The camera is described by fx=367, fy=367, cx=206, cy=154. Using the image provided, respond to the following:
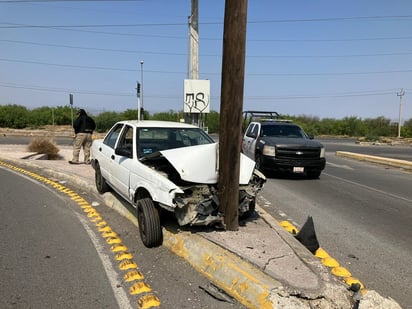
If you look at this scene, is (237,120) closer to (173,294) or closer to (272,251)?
(272,251)

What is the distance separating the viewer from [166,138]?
21.0 ft

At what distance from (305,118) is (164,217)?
61.9m

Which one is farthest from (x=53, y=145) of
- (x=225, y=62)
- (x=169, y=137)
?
(x=225, y=62)

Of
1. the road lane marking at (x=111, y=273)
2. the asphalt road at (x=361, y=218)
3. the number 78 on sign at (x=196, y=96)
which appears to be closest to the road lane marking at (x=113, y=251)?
the road lane marking at (x=111, y=273)

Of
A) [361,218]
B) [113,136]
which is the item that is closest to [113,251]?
[113,136]

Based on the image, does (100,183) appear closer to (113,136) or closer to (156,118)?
(113,136)

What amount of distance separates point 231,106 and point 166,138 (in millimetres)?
1907

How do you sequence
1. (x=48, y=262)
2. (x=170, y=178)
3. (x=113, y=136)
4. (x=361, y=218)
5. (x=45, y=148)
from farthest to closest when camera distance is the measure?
(x=45, y=148), (x=113, y=136), (x=361, y=218), (x=170, y=178), (x=48, y=262)

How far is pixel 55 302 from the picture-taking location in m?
3.48

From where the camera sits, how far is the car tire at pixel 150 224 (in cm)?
478

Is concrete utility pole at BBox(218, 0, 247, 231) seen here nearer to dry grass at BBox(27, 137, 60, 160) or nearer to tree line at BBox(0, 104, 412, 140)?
dry grass at BBox(27, 137, 60, 160)

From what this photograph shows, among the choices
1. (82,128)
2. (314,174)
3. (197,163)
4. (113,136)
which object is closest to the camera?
(197,163)

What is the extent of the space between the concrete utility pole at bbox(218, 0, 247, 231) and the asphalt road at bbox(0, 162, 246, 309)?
1019 mm

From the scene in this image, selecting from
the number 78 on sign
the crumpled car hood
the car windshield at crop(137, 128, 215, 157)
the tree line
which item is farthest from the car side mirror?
the tree line
